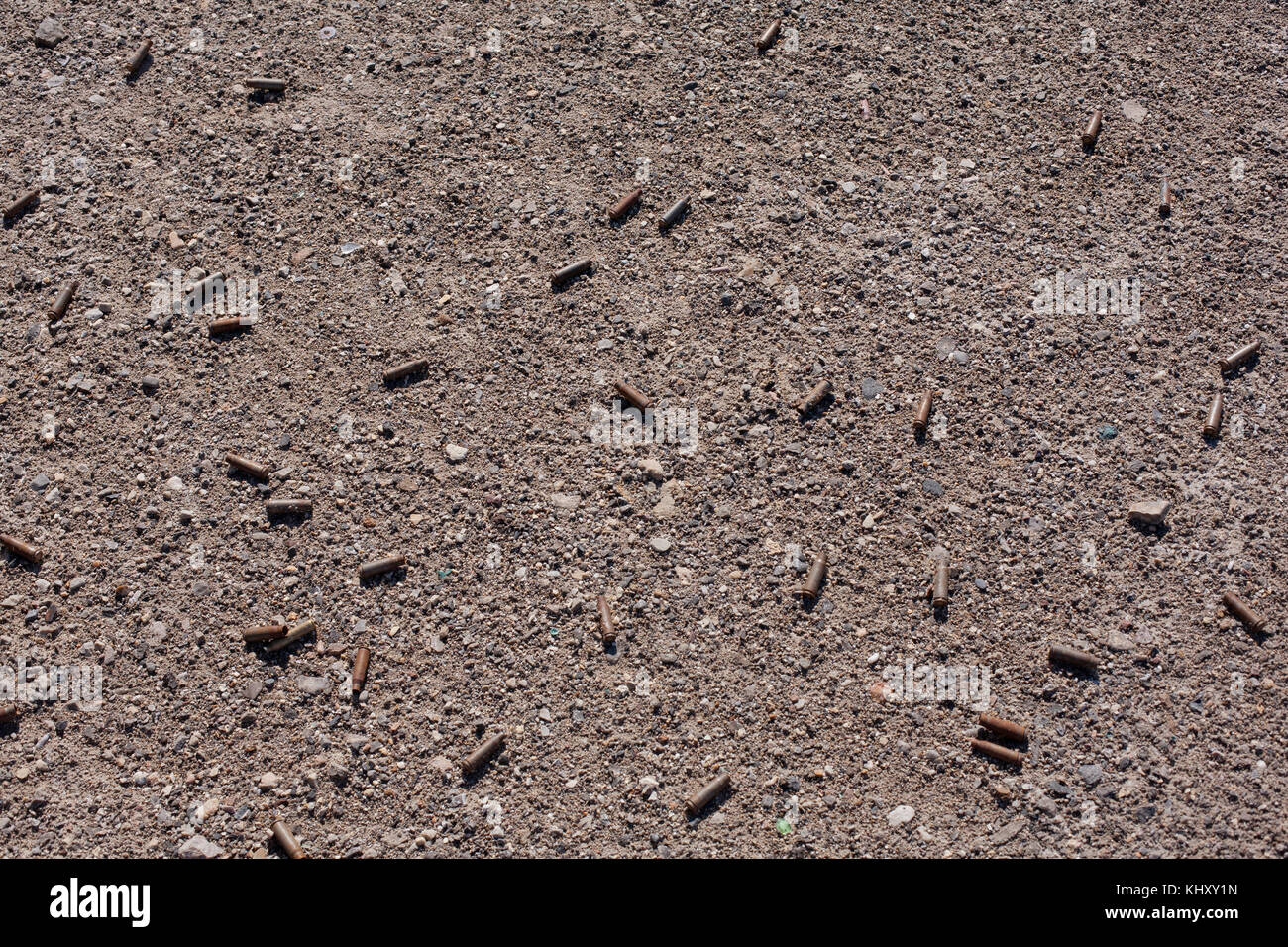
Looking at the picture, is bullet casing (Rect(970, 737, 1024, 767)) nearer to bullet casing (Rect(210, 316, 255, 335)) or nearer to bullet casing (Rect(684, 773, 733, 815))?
bullet casing (Rect(684, 773, 733, 815))

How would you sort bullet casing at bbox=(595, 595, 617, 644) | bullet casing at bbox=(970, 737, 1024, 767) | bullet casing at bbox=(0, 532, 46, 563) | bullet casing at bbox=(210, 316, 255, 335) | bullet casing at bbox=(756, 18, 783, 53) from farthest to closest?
bullet casing at bbox=(756, 18, 783, 53), bullet casing at bbox=(210, 316, 255, 335), bullet casing at bbox=(0, 532, 46, 563), bullet casing at bbox=(595, 595, 617, 644), bullet casing at bbox=(970, 737, 1024, 767)

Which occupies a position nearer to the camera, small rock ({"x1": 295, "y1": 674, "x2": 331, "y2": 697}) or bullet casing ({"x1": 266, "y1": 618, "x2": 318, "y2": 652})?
small rock ({"x1": 295, "y1": 674, "x2": 331, "y2": 697})

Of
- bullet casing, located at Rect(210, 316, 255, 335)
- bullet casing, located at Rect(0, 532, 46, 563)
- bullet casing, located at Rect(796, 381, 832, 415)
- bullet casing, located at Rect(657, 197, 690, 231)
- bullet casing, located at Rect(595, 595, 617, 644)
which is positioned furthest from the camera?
bullet casing, located at Rect(657, 197, 690, 231)

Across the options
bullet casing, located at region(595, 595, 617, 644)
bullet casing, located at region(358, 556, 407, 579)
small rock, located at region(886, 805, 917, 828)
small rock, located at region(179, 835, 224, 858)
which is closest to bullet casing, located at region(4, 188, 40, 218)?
bullet casing, located at region(358, 556, 407, 579)

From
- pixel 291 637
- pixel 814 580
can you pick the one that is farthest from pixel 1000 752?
pixel 291 637

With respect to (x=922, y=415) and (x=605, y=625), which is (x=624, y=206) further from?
(x=605, y=625)
